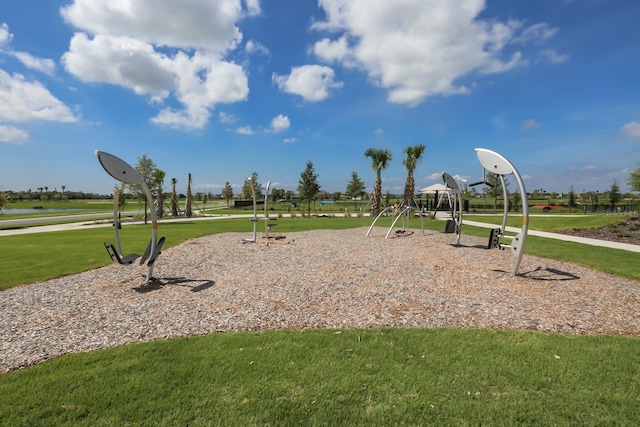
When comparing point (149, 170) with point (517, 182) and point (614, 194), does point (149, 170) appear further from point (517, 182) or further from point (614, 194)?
point (614, 194)

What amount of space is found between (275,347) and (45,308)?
4289 mm

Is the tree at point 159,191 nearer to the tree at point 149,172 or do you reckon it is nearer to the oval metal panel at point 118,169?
the tree at point 149,172

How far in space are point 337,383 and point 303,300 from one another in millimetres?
2599

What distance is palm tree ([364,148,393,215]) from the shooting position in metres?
30.4

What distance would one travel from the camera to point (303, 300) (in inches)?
225

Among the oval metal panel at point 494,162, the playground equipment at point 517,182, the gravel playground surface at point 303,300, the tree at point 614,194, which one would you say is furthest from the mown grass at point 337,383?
the tree at point 614,194

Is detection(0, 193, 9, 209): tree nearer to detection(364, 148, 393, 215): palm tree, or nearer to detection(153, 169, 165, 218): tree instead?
detection(153, 169, 165, 218): tree

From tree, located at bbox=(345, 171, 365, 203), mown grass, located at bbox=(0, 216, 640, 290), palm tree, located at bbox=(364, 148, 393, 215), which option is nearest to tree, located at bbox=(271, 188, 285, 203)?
tree, located at bbox=(345, 171, 365, 203)

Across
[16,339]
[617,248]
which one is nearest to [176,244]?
[16,339]

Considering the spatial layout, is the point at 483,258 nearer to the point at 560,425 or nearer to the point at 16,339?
the point at 560,425

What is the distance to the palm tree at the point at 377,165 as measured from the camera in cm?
3044

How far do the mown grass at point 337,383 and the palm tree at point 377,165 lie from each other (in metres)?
26.5

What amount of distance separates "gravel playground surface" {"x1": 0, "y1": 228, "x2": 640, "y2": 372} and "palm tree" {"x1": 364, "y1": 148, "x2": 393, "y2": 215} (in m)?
21.5

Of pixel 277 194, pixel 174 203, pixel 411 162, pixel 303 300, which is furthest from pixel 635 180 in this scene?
pixel 277 194
